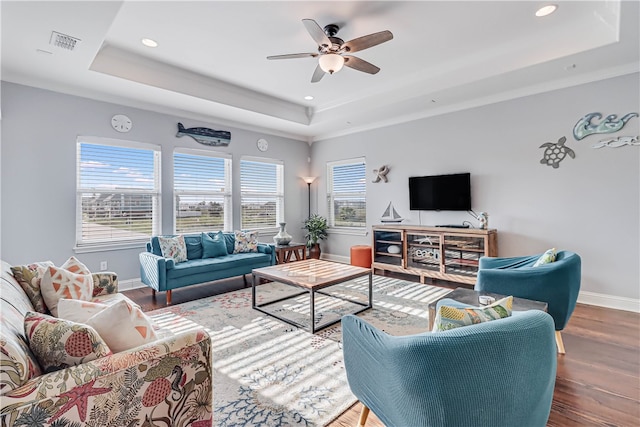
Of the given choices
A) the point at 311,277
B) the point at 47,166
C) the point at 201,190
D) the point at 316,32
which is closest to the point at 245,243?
the point at 201,190

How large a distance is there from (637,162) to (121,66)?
595 centimetres

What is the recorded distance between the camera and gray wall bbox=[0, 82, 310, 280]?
3.58 m

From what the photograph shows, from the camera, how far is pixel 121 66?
3.59 meters

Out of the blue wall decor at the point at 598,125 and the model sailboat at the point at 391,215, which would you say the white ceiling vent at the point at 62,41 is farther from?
the blue wall decor at the point at 598,125

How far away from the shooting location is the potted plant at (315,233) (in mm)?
6461

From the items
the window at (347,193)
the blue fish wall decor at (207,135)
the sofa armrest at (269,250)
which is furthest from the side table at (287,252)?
the blue fish wall decor at (207,135)

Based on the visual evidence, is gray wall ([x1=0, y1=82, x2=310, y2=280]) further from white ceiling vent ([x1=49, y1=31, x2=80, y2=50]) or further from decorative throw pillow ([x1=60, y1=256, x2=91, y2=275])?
decorative throw pillow ([x1=60, y1=256, x2=91, y2=275])

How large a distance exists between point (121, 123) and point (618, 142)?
6269mm

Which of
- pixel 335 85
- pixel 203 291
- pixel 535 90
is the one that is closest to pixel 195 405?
pixel 203 291

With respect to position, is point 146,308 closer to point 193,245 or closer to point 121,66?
point 193,245

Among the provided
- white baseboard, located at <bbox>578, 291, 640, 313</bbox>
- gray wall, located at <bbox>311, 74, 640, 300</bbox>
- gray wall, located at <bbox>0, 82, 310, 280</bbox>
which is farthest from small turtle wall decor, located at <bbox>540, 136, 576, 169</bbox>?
gray wall, located at <bbox>0, 82, 310, 280</bbox>

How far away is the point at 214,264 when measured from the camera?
161 inches

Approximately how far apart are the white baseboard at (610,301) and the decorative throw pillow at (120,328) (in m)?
4.59

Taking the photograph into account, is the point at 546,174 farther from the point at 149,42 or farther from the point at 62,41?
the point at 62,41
